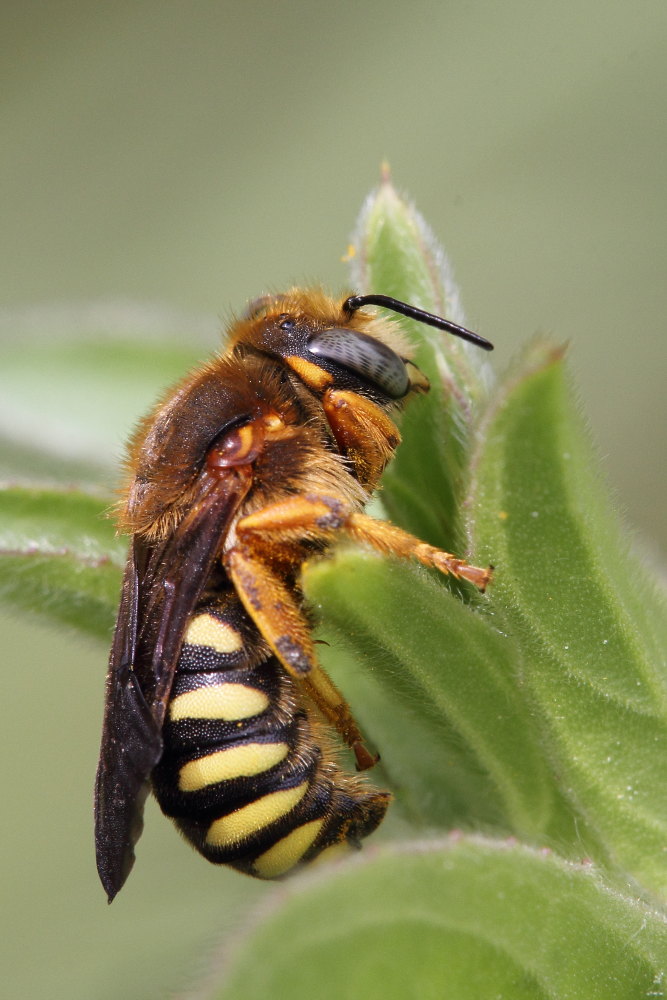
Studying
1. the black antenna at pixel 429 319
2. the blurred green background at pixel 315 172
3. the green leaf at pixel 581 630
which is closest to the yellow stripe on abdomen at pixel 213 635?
the green leaf at pixel 581 630

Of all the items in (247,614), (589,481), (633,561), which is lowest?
(247,614)

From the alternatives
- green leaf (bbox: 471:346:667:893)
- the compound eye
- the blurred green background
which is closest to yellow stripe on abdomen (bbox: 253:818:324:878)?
green leaf (bbox: 471:346:667:893)

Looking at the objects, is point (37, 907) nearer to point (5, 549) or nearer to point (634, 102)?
point (5, 549)

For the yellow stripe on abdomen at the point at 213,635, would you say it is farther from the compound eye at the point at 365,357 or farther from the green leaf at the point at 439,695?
the compound eye at the point at 365,357

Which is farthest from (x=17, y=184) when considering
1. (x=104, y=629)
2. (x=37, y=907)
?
(x=104, y=629)

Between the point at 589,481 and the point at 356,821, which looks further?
the point at 356,821

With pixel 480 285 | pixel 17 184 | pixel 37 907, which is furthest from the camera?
pixel 17 184

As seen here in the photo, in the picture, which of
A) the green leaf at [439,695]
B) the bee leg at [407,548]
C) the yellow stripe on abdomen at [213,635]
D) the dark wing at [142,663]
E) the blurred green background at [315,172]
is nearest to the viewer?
the green leaf at [439,695]
